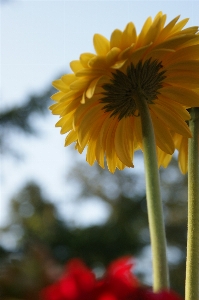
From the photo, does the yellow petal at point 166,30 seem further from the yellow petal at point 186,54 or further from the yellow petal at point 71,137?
the yellow petal at point 71,137

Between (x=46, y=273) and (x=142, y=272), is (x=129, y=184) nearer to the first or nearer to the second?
(x=142, y=272)

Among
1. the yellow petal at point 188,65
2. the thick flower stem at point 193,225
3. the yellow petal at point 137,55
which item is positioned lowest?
the thick flower stem at point 193,225

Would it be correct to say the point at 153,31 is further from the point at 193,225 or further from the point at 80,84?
the point at 193,225

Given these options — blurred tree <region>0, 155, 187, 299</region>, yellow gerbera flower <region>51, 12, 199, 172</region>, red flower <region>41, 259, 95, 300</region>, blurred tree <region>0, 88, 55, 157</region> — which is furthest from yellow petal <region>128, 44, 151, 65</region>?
blurred tree <region>0, 88, 55, 157</region>

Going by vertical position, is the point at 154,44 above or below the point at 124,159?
above

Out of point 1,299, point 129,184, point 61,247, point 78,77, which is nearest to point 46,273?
point 1,299

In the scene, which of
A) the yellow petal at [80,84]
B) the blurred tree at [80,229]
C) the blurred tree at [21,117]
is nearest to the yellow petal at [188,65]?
the yellow petal at [80,84]

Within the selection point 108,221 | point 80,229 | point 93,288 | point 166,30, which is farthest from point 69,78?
point 108,221
